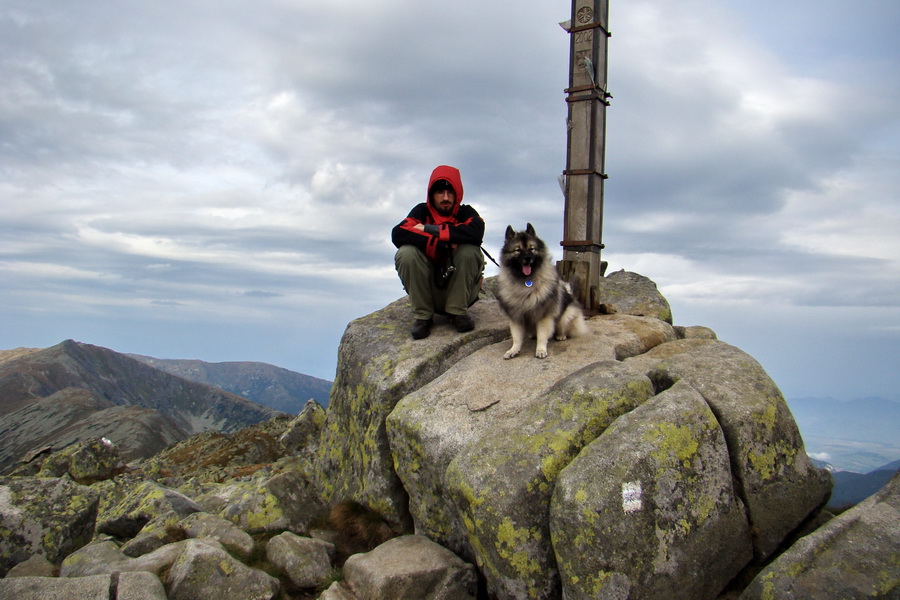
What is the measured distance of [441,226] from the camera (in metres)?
9.99

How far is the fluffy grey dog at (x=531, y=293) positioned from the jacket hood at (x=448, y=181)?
1269mm

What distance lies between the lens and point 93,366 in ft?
655

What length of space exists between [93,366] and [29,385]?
47747mm

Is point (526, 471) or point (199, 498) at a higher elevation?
point (526, 471)

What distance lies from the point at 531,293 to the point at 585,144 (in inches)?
177

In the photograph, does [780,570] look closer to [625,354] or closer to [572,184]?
[625,354]

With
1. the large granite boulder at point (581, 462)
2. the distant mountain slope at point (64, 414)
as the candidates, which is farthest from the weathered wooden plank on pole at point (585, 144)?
the distant mountain slope at point (64, 414)

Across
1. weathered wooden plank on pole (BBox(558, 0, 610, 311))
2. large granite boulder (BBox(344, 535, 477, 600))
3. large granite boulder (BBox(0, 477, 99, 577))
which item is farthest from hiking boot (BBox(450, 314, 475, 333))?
large granite boulder (BBox(0, 477, 99, 577))

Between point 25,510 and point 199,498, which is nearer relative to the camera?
point 25,510

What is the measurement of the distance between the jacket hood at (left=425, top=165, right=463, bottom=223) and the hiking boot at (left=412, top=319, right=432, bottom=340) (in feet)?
6.19

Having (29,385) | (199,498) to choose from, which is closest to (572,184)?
(199,498)

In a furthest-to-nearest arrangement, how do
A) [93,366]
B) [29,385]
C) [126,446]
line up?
[93,366]
[29,385]
[126,446]

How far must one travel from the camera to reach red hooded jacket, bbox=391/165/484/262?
9984 mm

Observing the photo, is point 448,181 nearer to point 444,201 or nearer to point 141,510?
point 444,201
